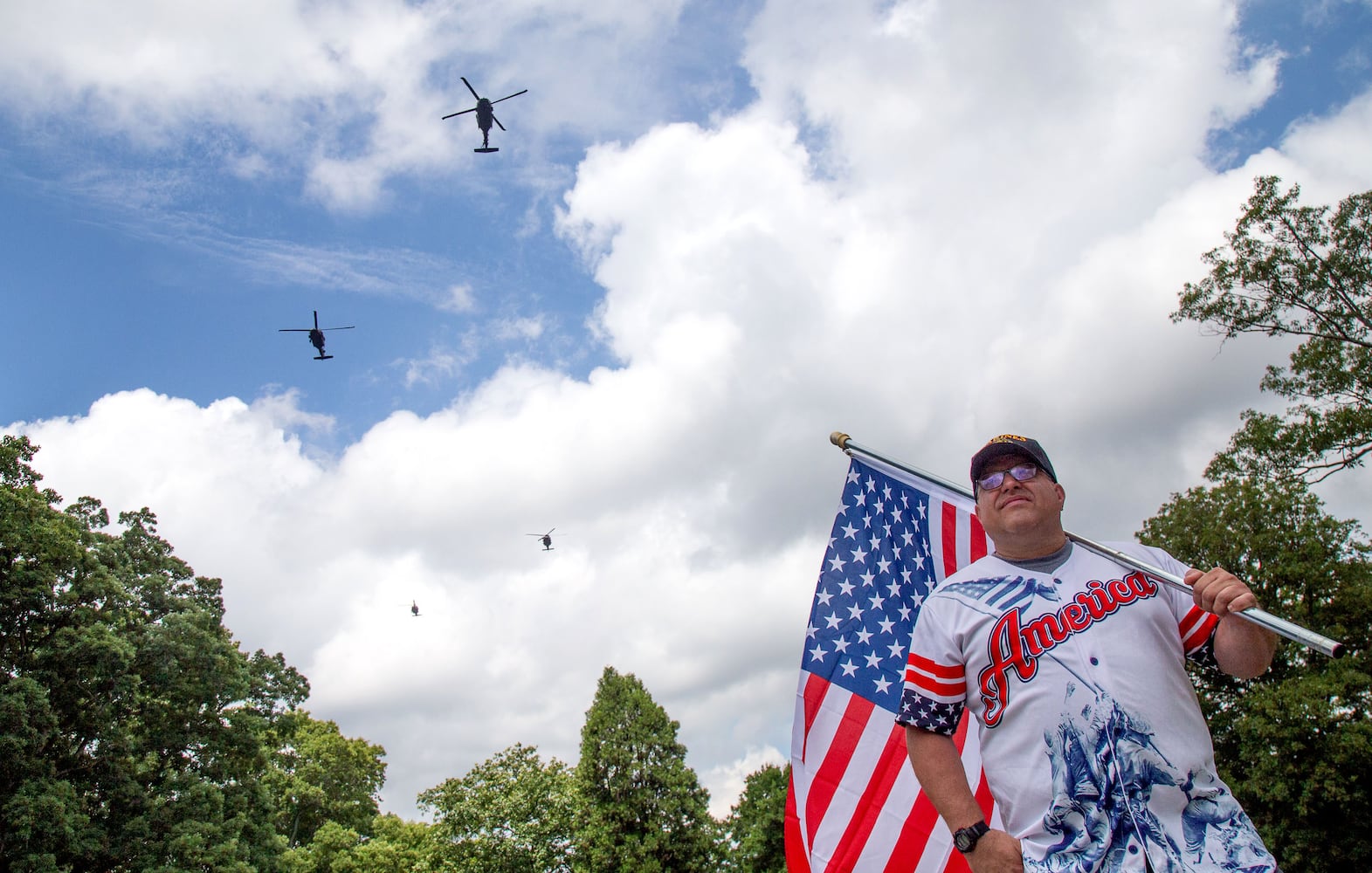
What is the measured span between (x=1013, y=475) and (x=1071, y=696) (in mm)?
884

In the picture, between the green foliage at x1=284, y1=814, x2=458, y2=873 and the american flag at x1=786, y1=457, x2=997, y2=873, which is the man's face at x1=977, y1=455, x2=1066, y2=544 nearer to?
the american flag at x1=786, y1=457, x2=997, y2=873

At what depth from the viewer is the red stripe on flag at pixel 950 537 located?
5195mm

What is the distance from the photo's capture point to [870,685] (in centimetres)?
510

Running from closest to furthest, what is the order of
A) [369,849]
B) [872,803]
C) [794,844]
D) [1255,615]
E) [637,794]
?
[1255,615]
[872,803]
[794,844]
[637,794]
[369,849]

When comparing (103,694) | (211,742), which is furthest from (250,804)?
(103,694)

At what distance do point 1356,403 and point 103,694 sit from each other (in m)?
28.0

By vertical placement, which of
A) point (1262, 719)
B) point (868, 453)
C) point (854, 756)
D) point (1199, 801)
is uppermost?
point (1262, 719)

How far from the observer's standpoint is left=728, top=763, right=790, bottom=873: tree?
35.6 meters

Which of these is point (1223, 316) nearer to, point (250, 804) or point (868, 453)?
point (868, 453)

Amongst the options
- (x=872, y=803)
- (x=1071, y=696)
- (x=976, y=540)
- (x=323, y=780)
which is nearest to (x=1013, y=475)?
(x=1071, y=696)

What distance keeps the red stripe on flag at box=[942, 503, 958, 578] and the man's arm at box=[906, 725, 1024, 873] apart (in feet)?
5.57

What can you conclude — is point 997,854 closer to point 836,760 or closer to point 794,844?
point 836,760

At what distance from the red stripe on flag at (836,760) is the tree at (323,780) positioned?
42742 mm

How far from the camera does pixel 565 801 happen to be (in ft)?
121
